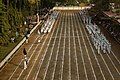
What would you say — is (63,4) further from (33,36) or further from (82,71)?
(82,71)

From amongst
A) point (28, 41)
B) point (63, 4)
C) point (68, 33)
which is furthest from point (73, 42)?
point (63, 4)

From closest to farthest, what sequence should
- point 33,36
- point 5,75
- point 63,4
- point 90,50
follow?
point 5,75 → point 90,50 → point 33,36 → point 63,4

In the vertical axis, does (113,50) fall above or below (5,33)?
below

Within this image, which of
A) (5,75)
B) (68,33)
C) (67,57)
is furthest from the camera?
(68,33)

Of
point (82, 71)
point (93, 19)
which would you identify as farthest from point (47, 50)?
point (93, 19)

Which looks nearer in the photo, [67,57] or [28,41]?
[67,57]

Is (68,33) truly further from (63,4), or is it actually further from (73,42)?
(63,4)
